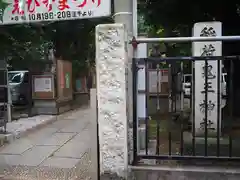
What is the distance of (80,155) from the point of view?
19.9ft

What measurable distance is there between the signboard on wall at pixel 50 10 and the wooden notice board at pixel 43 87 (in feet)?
19.1

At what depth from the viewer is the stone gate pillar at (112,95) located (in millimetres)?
4129

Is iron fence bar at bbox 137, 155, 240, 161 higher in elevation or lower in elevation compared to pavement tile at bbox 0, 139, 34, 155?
higher

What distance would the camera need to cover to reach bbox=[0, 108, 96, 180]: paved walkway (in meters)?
5.04

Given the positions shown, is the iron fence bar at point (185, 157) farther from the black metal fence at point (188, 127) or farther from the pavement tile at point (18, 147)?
the pavement tile at point (18, 147)

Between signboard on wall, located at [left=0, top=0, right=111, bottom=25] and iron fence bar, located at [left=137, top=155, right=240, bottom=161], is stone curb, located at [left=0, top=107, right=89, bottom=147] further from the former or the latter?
iron fence bar, located at [left=137, top=155, right=240, bottom=161]

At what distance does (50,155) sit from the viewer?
6121 millimetres

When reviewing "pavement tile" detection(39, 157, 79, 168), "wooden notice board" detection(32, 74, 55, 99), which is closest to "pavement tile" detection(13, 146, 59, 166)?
"pavement tile" detection(39, 157, 79, 168)

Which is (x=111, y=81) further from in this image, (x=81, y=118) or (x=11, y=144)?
(x=81, y=118)

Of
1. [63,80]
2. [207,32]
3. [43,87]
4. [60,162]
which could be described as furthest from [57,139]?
[63,80]

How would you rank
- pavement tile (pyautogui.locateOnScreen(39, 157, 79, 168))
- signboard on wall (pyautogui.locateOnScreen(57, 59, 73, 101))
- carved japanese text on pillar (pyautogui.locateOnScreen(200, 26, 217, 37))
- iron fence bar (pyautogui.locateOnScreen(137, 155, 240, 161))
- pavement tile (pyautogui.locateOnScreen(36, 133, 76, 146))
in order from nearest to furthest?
iron fence bar (pyautogui.locateOnScreen(137, 155, 240, 161))
pavement tile (pyautogui.locateOnScreen(39, 157, 79, 168))
carved japanese text on pillar (pyautogui.locateOnScreen(200, 26, 217, 37))
pavement tile (pyautogui.locateOnScreen(36, 133, 76, 146))
signboard on wall (pyautogui.locateOnScreen(57, 59, 73, 101))

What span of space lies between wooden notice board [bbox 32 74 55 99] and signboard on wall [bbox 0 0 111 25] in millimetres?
5810

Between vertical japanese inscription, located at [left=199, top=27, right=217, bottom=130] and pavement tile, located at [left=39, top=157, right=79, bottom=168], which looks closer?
pavement tile, located at [left=39, top=157, right=79, bottom=168]

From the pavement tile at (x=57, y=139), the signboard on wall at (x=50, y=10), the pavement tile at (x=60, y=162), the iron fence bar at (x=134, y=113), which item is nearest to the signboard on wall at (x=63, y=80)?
the pavement tile at (x=57, y=139)
